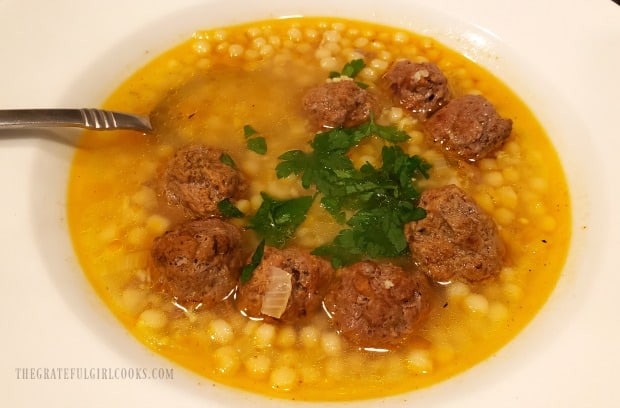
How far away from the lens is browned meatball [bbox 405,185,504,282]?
3.35 metres

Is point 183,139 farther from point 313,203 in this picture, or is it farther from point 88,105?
point 313,203

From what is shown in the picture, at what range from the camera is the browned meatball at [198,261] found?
313 centimetres

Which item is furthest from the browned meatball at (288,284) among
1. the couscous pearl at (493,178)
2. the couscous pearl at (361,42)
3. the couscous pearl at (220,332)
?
the couscous pearl at (361,42)

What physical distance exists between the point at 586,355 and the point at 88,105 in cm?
360

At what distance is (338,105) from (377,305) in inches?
64.3

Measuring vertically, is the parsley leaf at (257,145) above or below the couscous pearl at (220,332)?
above

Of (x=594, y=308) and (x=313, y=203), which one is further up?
(x=313, y=203)

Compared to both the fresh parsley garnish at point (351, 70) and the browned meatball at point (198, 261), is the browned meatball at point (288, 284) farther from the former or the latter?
the fresh parsley garnish at point (351, 70)

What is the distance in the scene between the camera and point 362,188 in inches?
146

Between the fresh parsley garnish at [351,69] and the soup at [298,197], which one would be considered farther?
the fresh parsley garnish at [351,69]

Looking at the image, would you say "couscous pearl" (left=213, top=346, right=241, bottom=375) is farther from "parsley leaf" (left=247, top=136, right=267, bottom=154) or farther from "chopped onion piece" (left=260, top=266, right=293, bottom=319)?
"parsley leaf" (left=247, top=136, right=267, bottom=154)

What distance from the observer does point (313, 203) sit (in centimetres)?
379

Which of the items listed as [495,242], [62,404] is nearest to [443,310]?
[495,242]

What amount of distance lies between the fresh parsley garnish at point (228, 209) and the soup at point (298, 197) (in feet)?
0.06
